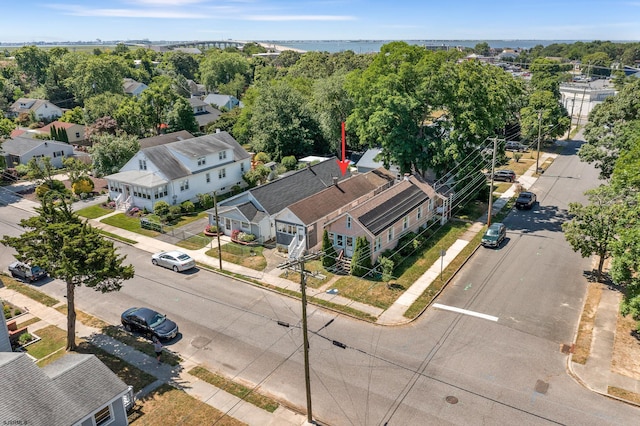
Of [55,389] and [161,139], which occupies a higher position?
[161,139]

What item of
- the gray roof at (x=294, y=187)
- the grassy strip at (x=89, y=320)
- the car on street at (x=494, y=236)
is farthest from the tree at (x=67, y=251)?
the car on street at (x=494, y=236)

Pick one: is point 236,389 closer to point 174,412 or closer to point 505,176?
point 174,412

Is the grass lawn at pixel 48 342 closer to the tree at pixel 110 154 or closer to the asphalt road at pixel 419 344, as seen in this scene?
the asphalt road at pixel 419 344

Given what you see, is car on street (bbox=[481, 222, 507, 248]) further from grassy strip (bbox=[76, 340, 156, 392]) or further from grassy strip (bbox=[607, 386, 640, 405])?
grassy strip (bbox=[76, 340, 156, 392])

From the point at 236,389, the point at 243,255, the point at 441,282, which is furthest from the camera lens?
the point at 243,255

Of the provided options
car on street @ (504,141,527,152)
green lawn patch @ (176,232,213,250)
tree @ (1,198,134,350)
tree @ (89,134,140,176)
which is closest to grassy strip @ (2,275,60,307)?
tree @ (1,198,134,350)

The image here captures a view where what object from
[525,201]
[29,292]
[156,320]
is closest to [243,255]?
[156,320]
